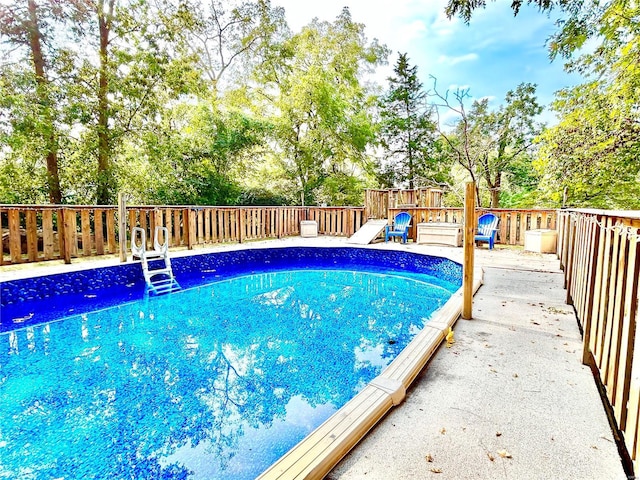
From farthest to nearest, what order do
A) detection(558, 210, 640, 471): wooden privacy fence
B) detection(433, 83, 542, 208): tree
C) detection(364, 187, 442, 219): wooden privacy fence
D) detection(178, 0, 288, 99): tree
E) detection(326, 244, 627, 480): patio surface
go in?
detection(433, 83, 542, 208): tree < detection(178, 0, 288, 99): tree < detection(364, 187, 442, 219): wooden privacy fence < detection(326, 244, 627, 480): patio surface < detection(558, 210, 640, 471): wooden privacy fence

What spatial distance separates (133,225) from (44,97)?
159 inches

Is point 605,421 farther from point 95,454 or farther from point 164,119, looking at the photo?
point 164,119

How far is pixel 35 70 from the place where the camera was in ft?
25.5

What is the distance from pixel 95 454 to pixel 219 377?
1014 millimetres

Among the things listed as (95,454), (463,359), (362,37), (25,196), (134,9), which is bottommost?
(95,454)

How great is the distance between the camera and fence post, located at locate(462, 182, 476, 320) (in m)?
2.97

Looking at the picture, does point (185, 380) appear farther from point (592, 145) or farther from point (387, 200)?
point (387, 200)

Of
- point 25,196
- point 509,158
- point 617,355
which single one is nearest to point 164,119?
point 25,196

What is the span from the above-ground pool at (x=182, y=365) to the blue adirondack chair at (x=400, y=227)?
2.93m

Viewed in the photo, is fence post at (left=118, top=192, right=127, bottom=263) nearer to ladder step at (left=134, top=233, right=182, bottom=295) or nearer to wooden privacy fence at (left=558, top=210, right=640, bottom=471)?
ladder step at (left=134, top=233, right=182, bottom=295)

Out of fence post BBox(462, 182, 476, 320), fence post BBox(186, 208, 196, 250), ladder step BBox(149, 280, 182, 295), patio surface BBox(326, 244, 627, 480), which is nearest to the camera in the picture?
patio surface BBox(326, 244, 627, 480)

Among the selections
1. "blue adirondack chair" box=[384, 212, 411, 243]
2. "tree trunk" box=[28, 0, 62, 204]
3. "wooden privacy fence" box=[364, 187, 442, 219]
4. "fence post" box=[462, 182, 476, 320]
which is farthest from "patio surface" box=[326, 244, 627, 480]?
"tree trunk" box=[28, 0, 62, 204]

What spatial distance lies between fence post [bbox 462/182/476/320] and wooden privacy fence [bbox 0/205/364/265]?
19.3 feet

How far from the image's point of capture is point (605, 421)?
156 cm
